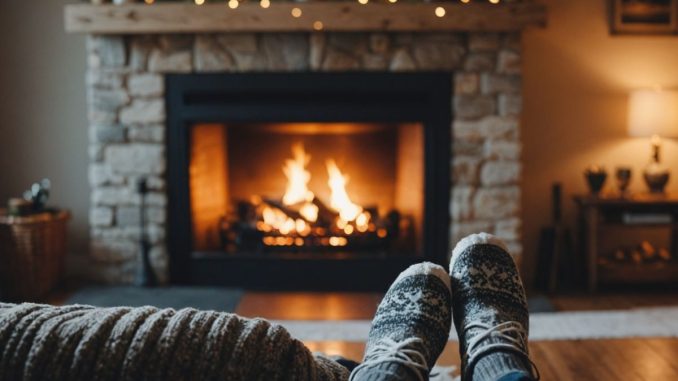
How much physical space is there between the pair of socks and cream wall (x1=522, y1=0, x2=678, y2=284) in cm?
169

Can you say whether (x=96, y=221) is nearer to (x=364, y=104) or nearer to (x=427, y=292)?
(x=364, y=104)

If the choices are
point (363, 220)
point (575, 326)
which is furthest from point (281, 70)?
point (575, 326)

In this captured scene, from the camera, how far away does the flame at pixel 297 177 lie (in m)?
3.29

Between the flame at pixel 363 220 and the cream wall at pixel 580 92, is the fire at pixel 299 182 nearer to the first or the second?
the flame at pixel 363 220

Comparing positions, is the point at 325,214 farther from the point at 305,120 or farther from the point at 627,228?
the point at 627,228

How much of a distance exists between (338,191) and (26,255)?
1336 mm

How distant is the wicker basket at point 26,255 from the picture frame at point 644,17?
8.43 ft

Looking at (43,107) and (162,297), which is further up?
(43,107)

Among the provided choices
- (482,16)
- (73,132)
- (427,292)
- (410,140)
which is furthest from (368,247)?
(427,292)

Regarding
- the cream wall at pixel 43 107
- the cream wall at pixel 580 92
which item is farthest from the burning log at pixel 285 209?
the cream wall at pixel 580 92

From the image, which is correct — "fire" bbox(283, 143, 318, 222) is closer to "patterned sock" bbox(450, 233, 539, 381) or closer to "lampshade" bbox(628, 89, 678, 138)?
"lampshade" bbox(628, 89, 678, 138)

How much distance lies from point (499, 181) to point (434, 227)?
33 centimetres

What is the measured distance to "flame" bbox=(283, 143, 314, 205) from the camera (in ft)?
10.8

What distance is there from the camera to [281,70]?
118 inches
